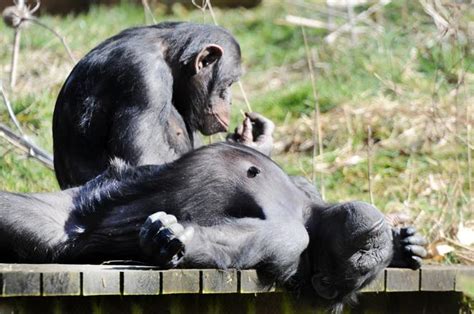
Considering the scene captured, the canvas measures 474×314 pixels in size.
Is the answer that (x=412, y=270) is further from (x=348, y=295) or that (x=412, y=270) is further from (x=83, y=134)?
(x=83, y=134)

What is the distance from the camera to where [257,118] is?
19.3 ft

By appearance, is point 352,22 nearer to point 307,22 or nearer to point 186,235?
point 307,22

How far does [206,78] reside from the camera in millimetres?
5930

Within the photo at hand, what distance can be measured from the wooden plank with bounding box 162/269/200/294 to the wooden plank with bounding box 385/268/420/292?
1.00m

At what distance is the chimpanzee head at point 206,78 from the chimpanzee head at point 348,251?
4.68ft

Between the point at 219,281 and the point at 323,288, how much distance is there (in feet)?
1.98

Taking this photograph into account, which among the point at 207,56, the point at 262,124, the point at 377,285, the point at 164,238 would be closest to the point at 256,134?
the point at 262,124

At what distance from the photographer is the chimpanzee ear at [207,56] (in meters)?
5.88

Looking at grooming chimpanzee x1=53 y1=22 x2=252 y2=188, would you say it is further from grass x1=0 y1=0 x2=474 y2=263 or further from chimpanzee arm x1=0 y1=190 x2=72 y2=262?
grass x1=0 y1=0 x2=474 y2=263

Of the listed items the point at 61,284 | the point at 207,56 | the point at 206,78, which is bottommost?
the point at 61,284

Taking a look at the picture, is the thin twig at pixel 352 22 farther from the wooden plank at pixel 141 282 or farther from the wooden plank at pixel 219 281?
the wooden plank at pixel 141 282

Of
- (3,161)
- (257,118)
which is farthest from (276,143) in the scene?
(257,118)

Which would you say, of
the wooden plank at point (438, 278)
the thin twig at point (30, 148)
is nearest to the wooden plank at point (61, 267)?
the wooden plank at point (438, 278)

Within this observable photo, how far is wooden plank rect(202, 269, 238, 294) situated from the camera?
13.8 feet
